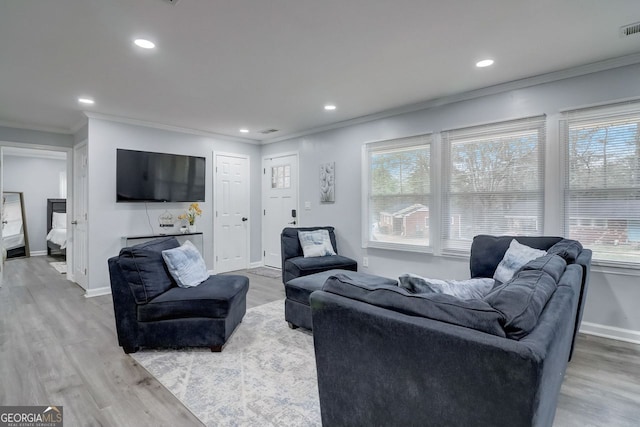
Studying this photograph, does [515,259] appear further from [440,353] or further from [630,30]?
[440,353]

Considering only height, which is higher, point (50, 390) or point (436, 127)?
point (436, 127)

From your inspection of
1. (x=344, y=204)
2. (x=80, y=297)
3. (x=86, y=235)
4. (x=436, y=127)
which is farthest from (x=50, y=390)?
(x=436, y=127)

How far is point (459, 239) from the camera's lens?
12.3 feet

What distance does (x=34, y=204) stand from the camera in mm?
7570

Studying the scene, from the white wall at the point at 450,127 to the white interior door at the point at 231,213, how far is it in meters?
0.76

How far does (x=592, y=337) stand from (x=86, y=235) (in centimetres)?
596

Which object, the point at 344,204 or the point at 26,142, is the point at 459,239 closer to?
the point at 344,204

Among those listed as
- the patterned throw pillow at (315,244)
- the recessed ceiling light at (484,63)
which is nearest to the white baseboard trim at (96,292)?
the patterned throw pillow at (315,244)

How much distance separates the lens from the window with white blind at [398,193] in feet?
13.3

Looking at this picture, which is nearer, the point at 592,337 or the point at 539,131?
the point at 592,337

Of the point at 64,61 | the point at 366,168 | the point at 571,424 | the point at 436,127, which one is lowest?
the point at 571,424

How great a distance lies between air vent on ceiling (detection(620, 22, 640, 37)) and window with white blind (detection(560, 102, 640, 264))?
0.66 metres

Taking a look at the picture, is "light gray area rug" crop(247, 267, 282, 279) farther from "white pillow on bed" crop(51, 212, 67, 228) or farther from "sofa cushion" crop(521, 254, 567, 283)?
"white pillow on bed" crop(51, 212, 67, 228)

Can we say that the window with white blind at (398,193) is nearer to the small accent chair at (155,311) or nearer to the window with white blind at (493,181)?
the window with white blind at (493,181)
